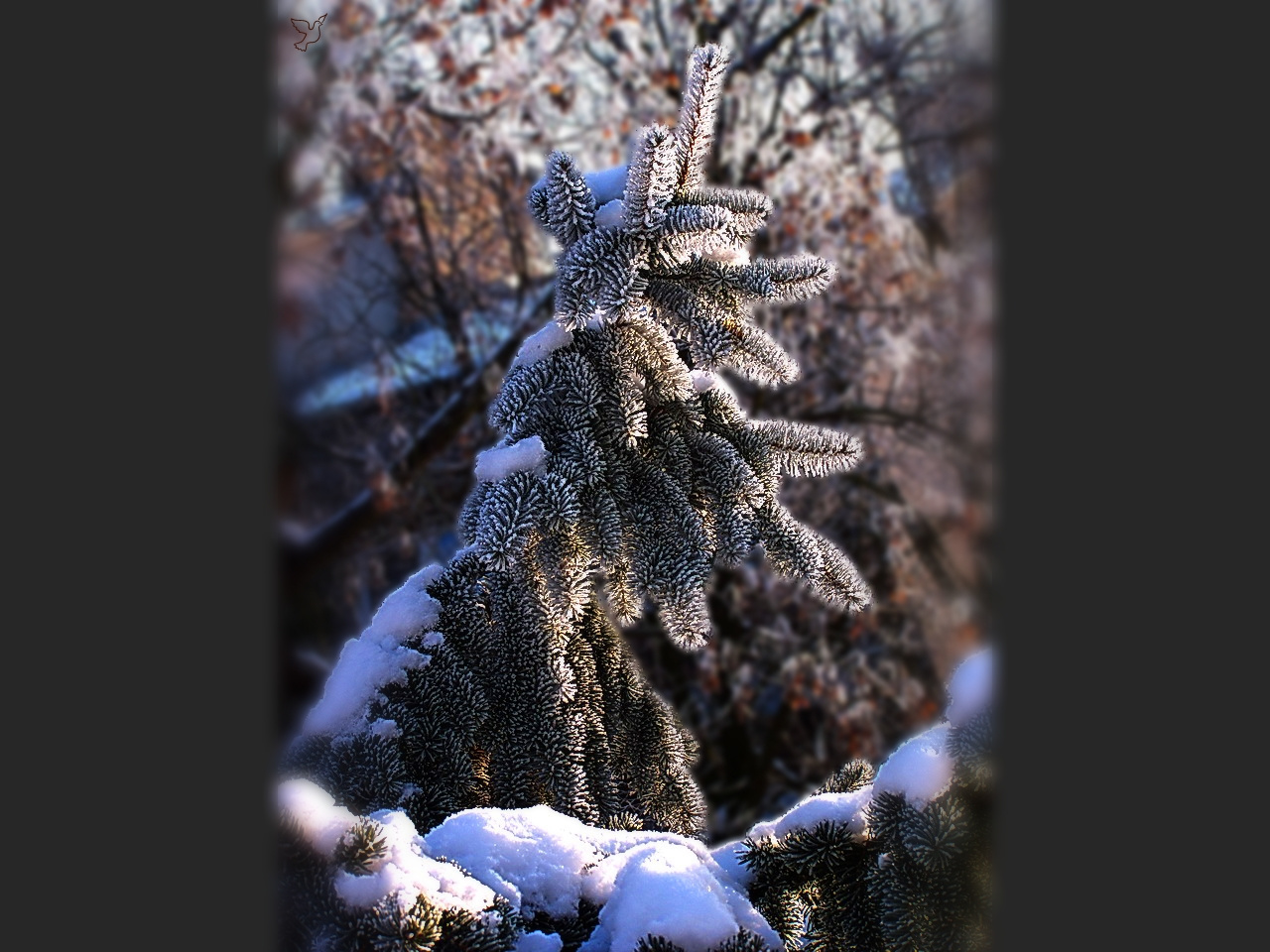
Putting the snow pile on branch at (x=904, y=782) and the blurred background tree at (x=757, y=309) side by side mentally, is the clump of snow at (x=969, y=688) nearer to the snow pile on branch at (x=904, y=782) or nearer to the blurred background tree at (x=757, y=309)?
the snow pile on branch at (x=904, y=782)

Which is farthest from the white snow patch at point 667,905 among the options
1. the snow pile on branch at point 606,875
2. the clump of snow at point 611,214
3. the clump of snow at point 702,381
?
the clump of snow at point 611,214

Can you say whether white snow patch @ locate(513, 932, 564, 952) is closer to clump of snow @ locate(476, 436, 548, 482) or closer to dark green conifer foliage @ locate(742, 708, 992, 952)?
dark green conifer foliage @ locate(742, 708, 992, 952)

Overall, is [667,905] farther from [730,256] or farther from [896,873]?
[730,256]

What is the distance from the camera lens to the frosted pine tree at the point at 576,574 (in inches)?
30.9

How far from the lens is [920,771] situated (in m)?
0.85

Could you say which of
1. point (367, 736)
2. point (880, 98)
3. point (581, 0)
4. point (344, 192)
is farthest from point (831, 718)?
point (367, 736)

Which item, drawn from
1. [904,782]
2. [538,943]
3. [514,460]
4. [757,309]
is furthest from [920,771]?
[757,309]

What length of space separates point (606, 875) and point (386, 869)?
8.6 inches

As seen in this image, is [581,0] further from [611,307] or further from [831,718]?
[611,307]

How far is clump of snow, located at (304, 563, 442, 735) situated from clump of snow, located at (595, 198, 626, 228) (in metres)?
0.45

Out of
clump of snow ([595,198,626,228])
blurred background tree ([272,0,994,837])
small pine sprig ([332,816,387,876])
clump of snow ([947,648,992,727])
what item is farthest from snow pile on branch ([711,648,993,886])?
blurred background tree ([272,0,994,837])

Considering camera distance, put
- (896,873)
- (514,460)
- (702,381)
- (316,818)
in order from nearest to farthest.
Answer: (316,818), (896,873), (514,460), (702,381)

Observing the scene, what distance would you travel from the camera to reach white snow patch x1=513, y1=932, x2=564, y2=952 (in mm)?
812

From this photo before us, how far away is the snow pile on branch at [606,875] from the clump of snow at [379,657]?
0.62ft
